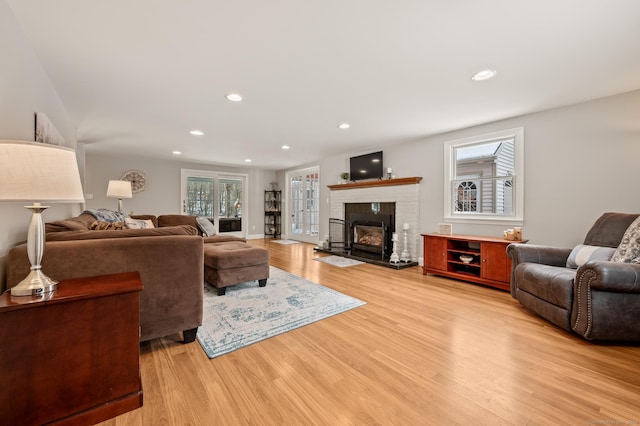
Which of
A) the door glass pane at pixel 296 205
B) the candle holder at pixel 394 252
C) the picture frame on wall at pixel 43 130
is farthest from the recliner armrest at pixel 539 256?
the door glass pane at pixel 296 205

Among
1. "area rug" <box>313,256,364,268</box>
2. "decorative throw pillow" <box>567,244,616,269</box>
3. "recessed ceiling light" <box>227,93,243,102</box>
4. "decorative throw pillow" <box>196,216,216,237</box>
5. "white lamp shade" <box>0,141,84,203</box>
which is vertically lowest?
"area rug" <box>313,256,364,268</box>

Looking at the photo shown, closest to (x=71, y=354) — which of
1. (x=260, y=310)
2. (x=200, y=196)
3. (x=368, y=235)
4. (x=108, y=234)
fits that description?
(x=108, y=234)

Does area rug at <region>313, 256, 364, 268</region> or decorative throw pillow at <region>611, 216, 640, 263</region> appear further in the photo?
area rug at <region>313, 256, 364, 268</region>

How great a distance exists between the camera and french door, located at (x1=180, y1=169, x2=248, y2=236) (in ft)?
23.4

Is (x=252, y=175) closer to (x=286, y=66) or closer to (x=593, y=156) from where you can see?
(x=286, y=66)

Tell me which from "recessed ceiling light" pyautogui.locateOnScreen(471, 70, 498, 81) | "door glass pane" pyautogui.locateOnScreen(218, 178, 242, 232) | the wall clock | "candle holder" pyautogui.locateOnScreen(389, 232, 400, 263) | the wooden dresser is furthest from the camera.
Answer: "door glass pane" pyautogui.locateOnScreen(218, 178, 242, 232)

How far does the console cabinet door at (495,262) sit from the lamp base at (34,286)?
13.1 feet

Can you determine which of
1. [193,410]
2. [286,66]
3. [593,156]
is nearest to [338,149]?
[286,66]

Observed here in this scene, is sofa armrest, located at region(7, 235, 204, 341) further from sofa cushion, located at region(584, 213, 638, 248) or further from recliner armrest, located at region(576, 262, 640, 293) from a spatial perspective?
sofa cushion, located at region(584, 213, 638, 248)

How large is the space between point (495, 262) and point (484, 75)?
2.18 m

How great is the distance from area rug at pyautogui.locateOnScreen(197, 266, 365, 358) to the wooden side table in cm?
60

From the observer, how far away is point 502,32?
180 centimetres

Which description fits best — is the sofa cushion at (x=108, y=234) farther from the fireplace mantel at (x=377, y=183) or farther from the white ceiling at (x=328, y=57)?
the fireplace mantel at (x=377, y=183)

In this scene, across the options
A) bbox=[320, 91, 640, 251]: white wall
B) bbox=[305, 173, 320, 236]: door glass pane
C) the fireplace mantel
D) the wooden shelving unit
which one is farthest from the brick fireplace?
the wooden shelving unit
